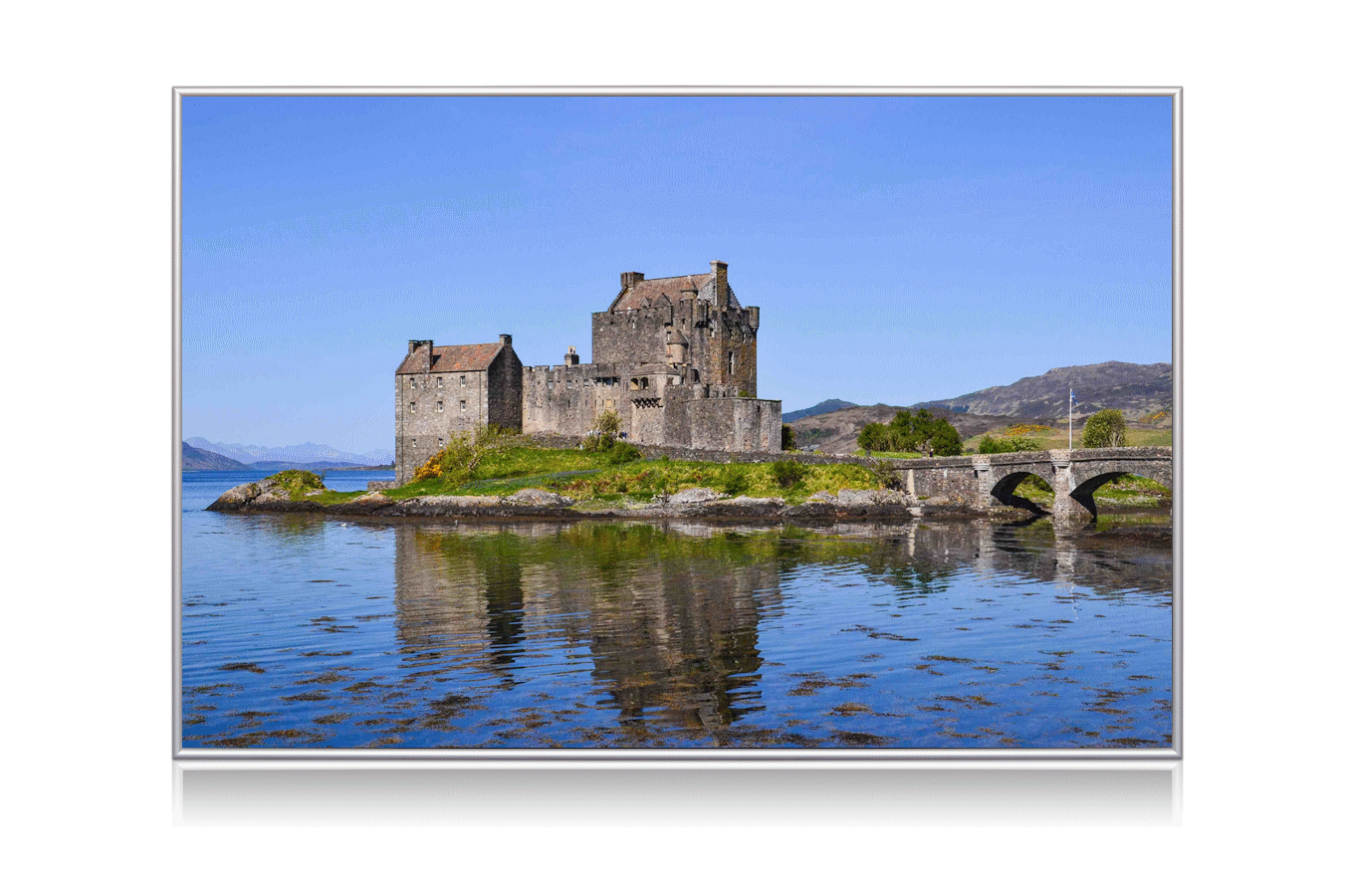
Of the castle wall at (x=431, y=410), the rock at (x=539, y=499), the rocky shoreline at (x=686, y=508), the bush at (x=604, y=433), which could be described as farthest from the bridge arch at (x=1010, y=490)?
the castle wall at (x=431, y=410)

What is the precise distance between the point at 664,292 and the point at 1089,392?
27.5 m

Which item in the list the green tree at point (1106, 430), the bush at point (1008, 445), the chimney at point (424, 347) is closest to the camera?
the green tree at point (1106, 430)

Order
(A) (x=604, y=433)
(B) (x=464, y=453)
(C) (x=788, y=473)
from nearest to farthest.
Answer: (C) (x=788, y=473), (B) (x=464, y=453), (A) (x=604, y=433)

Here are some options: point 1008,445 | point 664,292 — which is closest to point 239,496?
point 664,292

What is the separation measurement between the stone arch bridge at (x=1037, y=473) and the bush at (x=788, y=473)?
3.38 metres

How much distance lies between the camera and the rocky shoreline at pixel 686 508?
4025 centimetres

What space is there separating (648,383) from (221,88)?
128 ft

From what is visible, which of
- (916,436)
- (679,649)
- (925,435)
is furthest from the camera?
(916,436)

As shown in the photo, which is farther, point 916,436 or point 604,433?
point 916,436

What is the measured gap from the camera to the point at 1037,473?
3788 centimetres

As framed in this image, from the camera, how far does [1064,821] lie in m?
10.6

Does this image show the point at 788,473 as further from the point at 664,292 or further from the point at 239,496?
the point at 239,496

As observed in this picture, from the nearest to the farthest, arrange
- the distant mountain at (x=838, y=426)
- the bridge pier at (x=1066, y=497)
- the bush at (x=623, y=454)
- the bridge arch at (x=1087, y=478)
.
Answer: the bridge arch at (x=1087, y=478)
the bridge pier at (x=1066, y=497)
the bush at (x=623, y=454)
the distant mountain at (x=838, y=426)

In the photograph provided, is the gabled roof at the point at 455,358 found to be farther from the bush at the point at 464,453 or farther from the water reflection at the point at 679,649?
the water reflection at the point at 679,649
